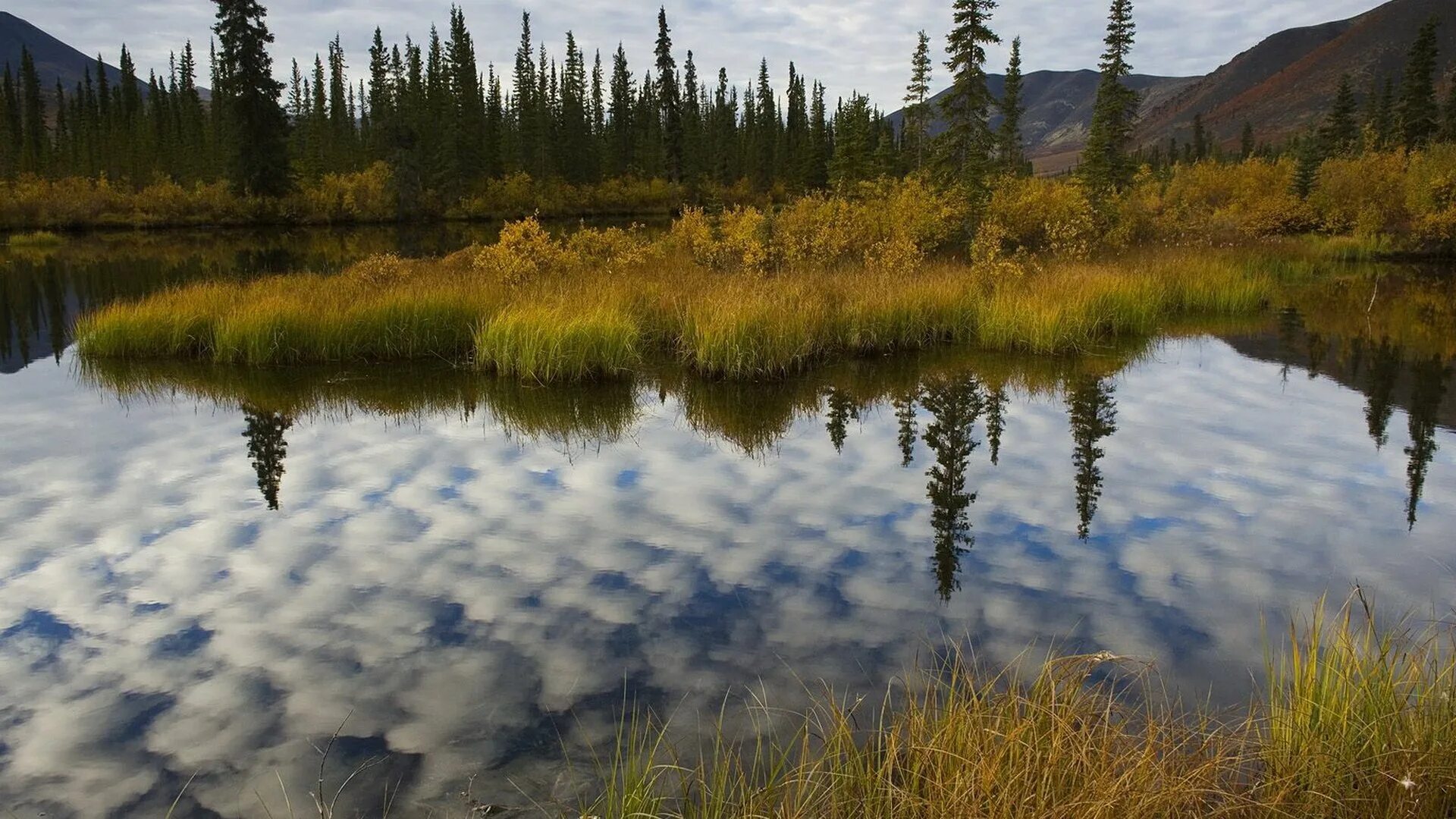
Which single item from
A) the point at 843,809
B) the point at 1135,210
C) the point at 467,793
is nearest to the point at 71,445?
the point at 467,793

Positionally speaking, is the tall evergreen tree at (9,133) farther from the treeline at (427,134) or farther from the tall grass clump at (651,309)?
the tall grass clump at (651,309)

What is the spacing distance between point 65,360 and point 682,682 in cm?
1711

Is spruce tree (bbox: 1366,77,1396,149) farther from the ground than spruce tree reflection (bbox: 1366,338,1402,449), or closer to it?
farther from the ground

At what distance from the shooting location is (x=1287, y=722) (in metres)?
3.67

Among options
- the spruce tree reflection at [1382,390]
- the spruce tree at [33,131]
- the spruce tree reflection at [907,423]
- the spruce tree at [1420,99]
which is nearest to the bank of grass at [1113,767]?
the spruce tree reflection at [907,423]

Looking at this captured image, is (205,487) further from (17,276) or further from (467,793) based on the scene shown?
(17,276)

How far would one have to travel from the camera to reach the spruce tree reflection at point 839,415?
10859 millimetres

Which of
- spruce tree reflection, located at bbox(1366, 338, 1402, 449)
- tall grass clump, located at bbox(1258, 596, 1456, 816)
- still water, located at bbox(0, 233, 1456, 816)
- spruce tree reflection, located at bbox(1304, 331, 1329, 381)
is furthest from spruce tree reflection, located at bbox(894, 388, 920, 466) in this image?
spruce tree reflection, located at bbox(1304, 331, 1329, 381)

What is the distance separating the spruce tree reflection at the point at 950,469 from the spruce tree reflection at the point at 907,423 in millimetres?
167

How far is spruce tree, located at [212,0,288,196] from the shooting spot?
5356cm

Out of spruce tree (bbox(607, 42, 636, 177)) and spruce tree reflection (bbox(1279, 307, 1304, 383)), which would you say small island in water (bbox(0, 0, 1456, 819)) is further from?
spruce tree (bbox(607, 42, 636, 177))

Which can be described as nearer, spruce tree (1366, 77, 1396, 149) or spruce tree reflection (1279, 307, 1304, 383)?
spruce tree reflection (1279, 307, 1304, 383)

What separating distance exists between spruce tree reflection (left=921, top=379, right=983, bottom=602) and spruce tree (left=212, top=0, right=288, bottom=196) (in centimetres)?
5420

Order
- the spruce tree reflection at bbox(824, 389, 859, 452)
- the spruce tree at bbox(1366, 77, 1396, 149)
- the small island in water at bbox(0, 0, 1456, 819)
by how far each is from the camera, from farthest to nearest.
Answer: the spruce tree at bbox(1366, 77, 1396, 149), the spruce tree reflection at bbox(824, 389, 859, 452), the small island in water at bbox(0, 0, 1456, 819)
